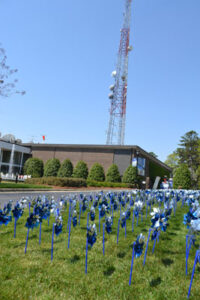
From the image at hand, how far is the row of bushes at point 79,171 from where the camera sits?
32406 millimetres

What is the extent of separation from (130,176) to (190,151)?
34012mm

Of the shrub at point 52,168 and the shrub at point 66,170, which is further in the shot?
the shrub at point 52,168

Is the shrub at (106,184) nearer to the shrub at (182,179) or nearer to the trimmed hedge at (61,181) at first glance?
the trimmed hedge at (61,181)

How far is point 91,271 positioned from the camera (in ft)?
10.8

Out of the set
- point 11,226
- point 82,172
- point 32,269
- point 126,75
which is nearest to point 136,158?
point 82,172

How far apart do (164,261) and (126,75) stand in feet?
120

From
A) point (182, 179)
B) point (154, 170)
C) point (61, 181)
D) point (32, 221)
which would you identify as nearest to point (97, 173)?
point (61, 181)

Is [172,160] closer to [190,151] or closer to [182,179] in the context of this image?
[190,151]

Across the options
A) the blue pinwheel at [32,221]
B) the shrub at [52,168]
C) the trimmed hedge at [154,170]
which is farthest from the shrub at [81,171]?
the blue pinwheel at [32,221]

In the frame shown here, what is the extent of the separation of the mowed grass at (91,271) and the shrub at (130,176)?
2729 centimetres

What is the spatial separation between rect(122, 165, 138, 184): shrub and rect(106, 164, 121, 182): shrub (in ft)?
2.76

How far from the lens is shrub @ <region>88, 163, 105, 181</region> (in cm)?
3284

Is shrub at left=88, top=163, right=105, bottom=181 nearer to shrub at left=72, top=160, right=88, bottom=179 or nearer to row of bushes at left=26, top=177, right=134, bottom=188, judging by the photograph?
shrub at left=72, top=160, right=88, bottom=179

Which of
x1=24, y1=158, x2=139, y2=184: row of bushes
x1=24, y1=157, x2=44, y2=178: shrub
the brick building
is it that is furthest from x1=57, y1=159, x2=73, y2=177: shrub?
x1=24, y1=157, x2=44, y2=178: shrub
